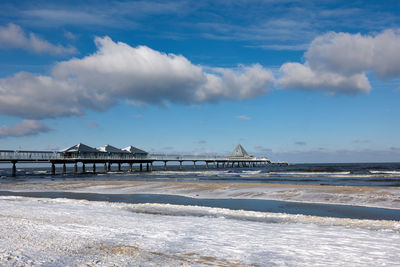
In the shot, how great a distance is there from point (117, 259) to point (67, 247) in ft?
5.58

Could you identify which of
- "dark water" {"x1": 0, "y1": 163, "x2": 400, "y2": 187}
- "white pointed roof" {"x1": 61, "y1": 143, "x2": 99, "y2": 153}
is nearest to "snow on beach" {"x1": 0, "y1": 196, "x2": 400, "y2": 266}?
"dark water" {"x1": 0, "y1": 163, "x2": 400, "y2": 187}

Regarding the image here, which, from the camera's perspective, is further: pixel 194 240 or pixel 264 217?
pixel 264 217

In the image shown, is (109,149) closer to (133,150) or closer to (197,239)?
(133,150)

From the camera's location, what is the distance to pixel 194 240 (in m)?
9.18

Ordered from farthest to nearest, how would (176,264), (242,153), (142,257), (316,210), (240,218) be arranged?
(242,153), (316,210), (240,218), (142,257), (176,264)

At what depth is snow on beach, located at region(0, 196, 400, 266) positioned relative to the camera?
279 inches

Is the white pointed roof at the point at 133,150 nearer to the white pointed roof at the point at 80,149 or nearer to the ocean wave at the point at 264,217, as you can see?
the white pointed roof at the point at 80,149

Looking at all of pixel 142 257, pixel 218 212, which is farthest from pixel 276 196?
pixel 142 257

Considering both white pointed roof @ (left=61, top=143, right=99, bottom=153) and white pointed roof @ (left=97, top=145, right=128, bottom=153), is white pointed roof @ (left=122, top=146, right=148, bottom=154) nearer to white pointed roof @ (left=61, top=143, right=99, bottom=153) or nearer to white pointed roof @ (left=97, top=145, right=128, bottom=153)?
white pointed roof @ (left=97, top=145, right=128, bottom=153)

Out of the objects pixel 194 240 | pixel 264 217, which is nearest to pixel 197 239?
pixel 194 240

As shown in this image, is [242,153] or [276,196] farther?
[242,153]

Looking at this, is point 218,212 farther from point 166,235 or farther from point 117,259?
point 117,259

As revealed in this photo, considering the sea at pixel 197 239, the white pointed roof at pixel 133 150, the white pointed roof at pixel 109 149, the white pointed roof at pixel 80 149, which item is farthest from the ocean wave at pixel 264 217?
the white pointed roof at pixel 133 150

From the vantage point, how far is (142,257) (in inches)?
286
